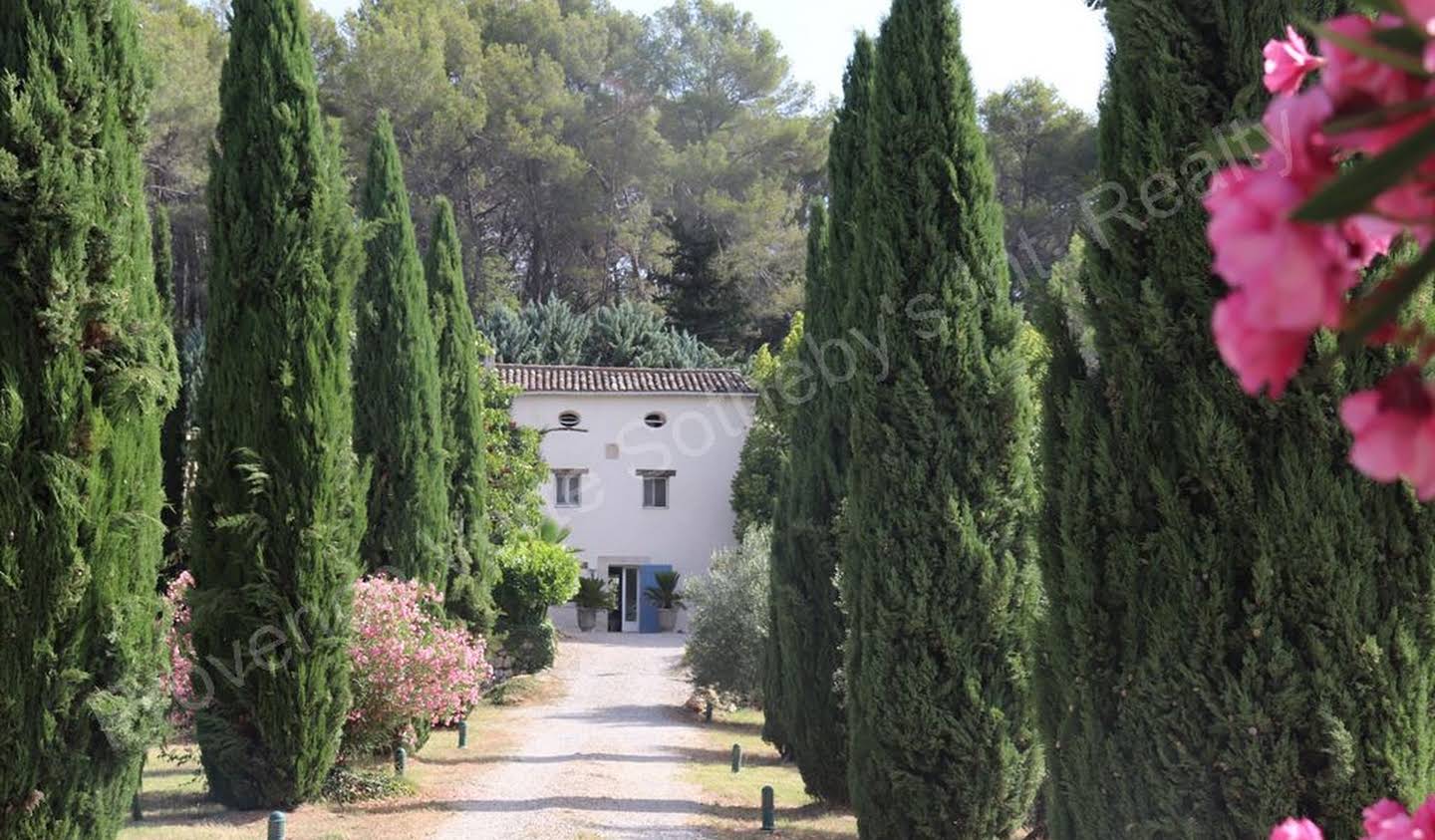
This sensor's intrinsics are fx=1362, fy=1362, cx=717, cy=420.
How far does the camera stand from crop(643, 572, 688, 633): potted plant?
31922 mm

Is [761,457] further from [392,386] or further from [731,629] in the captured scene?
[392,386]

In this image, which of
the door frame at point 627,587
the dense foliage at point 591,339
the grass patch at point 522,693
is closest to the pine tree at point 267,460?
the grass patch at point 522,693

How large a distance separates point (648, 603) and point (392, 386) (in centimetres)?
1799

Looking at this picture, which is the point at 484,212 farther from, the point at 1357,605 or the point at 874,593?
the point at 1357,605

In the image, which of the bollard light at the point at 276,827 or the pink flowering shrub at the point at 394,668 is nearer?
the bollard light at the point at 276,827

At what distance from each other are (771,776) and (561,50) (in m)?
31.3

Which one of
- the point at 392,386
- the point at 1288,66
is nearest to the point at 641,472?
the point at 392,386

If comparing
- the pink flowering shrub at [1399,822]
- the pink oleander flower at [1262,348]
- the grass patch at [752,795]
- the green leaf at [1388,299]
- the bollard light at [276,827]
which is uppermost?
the green leaf at [1388,299]

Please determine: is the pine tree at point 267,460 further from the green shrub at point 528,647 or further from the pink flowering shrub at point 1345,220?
the green shrub at point 528,647

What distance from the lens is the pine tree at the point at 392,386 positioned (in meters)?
15.4

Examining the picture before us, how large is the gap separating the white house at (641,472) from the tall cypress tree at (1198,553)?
2701cm

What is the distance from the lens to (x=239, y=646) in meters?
10.4

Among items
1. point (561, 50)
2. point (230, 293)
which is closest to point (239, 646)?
point (230, 293)

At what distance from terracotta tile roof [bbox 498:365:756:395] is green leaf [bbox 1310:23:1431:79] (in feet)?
104
